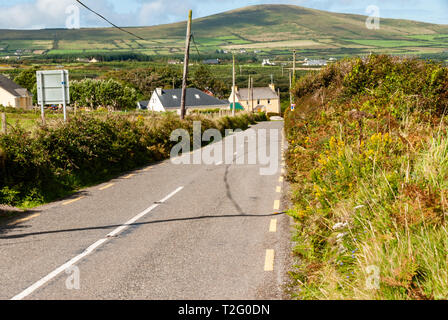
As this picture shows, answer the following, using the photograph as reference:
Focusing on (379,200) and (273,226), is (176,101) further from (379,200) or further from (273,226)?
(379,200)

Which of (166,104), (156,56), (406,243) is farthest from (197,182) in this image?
(156,56)

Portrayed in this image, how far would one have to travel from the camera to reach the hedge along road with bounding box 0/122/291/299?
19.8 ft

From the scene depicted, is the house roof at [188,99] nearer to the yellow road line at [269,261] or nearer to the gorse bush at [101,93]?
the gorse bush at [101,93]

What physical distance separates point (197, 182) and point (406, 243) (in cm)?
1069

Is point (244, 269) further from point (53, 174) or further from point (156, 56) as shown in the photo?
point (156, 56)

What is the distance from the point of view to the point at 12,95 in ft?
262

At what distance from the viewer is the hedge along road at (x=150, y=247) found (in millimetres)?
6031

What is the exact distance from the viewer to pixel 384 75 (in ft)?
48.6

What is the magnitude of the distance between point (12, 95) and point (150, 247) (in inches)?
3209

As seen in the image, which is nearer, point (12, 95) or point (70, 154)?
point (70, 154)

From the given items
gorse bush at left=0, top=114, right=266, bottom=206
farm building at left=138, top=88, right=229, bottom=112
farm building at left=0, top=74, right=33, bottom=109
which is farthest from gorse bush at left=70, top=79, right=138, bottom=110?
gorse bush at left=0, top=114, right=266, bottom=206

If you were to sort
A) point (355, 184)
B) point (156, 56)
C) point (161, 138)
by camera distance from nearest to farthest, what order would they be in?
point (355, 184), point (161, 138), point (156, 56)

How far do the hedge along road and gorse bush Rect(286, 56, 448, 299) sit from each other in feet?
2.43

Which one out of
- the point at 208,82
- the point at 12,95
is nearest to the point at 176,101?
the point at 12,95
